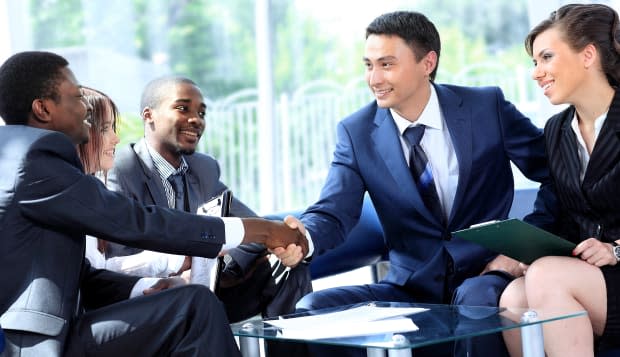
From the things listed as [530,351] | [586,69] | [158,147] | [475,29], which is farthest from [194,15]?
[530,351]

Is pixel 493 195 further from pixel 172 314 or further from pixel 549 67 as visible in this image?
pixel 172 314

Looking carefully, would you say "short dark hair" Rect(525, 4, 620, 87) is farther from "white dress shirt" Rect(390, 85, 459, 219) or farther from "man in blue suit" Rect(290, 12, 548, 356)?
"white dress shirt" Rect(390, 85, 459, 219)

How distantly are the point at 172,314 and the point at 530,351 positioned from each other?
83 cm

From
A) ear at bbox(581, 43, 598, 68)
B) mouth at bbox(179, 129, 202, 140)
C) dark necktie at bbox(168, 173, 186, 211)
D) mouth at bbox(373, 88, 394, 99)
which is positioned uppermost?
mouth at bbox(373, 88, 394, 99)

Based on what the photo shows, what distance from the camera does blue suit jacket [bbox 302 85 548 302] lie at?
126 inches

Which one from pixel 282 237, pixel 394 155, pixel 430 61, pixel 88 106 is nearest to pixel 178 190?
pixel 88 106

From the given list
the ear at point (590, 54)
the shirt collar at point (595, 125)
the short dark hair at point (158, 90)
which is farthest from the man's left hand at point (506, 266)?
the short dark hair at point (158, 90)

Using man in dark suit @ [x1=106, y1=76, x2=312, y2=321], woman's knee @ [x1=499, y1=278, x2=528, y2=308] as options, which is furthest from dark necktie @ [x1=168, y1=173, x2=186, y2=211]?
woman's knee @ [x1=499, y1=278, x2=528, y2=308]

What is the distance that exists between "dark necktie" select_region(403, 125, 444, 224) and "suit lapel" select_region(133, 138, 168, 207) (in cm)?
80

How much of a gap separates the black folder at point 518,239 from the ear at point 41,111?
109cm

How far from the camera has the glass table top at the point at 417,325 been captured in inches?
87.9

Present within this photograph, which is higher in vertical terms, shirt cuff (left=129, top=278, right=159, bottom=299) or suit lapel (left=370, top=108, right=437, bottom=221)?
suit lapel (left=370, top=108, right=437, bottom=221)

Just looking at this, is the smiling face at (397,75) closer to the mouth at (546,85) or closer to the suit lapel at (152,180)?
the mouth at (546,85)

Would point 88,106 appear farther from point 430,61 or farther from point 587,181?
point 587,181
